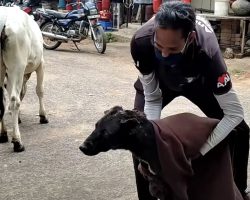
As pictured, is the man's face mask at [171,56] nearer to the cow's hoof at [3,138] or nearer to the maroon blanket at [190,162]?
the maroon blanket at [190,162]

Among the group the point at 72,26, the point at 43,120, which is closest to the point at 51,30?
the point at 72,26

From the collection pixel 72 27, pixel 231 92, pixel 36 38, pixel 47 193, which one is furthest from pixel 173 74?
pixel 72 27

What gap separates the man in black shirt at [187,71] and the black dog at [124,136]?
1.03ft

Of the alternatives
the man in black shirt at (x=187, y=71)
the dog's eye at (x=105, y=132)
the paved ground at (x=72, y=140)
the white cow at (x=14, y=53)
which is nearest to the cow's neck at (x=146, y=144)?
the dog's eye at (x=105, y=132)

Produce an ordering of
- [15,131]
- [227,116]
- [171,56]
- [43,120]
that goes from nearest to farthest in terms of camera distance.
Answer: [171,56], [227,116], [15,131], [43,120]

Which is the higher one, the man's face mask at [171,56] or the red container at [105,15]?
the man's face mask at [171,56]

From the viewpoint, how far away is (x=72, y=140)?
5.12 m

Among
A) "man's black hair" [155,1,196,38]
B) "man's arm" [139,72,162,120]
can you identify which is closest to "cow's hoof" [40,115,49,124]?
"man's arm" [139,72,162,120]

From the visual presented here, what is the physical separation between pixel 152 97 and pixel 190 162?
1.82ft

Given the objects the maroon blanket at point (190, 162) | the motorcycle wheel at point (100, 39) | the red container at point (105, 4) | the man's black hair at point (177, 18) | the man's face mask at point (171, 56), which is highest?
the man's black hair at point (177, 18)

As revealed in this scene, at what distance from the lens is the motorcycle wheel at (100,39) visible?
417 inches

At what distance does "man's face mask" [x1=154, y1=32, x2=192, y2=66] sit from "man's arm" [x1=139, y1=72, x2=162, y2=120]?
288mm

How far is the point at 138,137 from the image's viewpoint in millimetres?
2293

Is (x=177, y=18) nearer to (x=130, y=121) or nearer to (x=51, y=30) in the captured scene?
(x=130, y=121)
